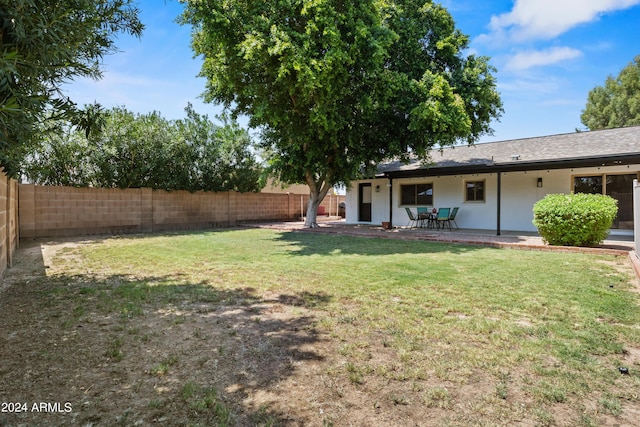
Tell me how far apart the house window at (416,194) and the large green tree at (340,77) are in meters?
2.88

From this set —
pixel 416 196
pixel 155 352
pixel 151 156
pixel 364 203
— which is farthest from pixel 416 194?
pixel 155 352

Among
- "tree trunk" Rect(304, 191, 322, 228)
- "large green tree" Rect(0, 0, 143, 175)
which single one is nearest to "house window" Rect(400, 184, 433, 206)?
"tree trunk" Rect(304, 191, 322, 228)

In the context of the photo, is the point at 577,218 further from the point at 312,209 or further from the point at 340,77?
the point at 312,209

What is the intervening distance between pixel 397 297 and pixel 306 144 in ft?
30.5

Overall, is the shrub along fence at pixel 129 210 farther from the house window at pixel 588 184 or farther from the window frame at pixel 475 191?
the house window at pixel 588 184

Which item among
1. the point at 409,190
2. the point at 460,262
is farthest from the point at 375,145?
the point at 460,262

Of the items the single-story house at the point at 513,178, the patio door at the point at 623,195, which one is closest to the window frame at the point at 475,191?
the single-story house at the point at 513,178

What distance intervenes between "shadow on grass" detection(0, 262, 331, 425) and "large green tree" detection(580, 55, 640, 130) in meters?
34.2

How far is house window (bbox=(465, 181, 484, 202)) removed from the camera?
47.4 feet

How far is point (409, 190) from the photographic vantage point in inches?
655

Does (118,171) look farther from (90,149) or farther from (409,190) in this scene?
(409,190)

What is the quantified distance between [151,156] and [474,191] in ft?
42.4

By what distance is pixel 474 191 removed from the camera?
14609 millimetres

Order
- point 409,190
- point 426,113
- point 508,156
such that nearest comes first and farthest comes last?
1. point 426,113
2. point 508,156
3. point 409,190
